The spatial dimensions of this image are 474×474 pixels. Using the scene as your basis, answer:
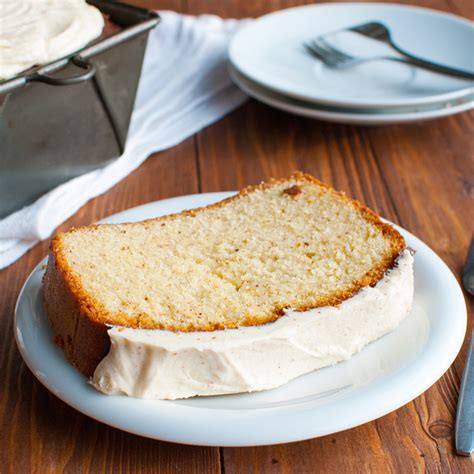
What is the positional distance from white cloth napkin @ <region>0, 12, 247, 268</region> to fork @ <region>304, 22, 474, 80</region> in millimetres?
300

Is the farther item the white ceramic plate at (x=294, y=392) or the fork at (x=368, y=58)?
the fork at (x=368, y=58)

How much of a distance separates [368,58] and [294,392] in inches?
58.3

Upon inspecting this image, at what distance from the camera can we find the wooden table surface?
1256mm

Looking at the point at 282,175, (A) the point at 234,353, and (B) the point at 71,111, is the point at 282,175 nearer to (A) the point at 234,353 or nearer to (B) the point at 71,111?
(B) the point at 71,111

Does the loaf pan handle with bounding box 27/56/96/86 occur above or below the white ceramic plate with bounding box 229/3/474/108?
above

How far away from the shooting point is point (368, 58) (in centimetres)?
249

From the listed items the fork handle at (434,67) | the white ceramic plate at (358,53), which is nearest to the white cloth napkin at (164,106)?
the white ceramic plate at (358,53)

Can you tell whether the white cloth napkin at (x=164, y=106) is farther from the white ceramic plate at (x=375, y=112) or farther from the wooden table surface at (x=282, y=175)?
the white ceramic plate at (x=375, y=112)

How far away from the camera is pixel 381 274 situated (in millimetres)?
1439

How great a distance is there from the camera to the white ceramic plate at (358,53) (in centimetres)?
229

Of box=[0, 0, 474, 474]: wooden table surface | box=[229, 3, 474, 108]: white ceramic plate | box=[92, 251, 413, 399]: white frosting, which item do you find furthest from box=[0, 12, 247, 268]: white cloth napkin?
box=[92, 251, 413, 399]: white frosting

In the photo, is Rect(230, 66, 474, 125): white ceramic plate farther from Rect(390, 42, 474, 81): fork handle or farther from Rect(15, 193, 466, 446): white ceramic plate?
Rect(15, 193, 466, 446): white ceramic plate

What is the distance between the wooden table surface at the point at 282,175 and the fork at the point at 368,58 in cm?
17

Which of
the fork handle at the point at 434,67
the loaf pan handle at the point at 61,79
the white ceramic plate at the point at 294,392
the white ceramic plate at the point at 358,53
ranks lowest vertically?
the white ceramic plate at the point at 358,53
